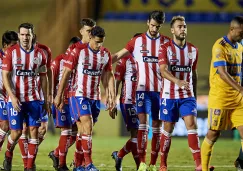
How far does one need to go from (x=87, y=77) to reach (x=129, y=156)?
4.54 meters

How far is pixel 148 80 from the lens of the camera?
11.4 meters

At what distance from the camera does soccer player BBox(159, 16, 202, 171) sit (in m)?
10.4

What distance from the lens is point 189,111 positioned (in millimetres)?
10305

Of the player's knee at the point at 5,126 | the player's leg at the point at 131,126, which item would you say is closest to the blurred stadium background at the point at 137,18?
the player's knee at the point at 5,126

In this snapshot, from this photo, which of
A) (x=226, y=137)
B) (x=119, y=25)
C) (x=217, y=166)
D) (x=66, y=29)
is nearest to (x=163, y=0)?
(x=119, y=25)

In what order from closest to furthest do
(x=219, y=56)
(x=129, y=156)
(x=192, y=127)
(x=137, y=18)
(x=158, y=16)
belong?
(x=219, y=56)
(x=192, y=127)
(x=158, y=16)
(x=129, y=156)
(x=137, y=18)

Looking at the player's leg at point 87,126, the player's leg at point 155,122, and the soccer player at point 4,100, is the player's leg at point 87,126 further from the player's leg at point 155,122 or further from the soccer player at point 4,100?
the soccer player at point 4,100

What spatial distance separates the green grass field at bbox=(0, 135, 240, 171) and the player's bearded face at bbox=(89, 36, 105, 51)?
6.77 ft

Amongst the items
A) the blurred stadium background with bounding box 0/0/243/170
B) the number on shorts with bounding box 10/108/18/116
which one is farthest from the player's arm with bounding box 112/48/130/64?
the blurred stadium background with bounding box 0/0/243/170

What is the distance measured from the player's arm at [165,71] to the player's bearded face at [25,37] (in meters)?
1.72

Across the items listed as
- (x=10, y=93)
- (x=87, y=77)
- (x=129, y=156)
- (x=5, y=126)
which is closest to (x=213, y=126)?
(x=87, y=77)

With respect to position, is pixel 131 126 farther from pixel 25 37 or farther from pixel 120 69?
pixel 25 37

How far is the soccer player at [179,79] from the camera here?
10383 millimetres

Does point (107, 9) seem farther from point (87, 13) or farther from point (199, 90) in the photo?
point (199, 90)
